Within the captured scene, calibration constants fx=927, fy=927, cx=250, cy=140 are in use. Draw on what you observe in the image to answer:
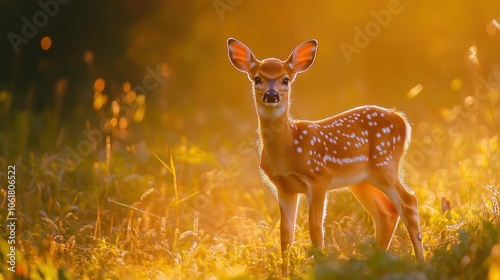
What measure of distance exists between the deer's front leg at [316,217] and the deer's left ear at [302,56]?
1007 millimetres

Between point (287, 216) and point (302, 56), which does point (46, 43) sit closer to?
point (302, 56)

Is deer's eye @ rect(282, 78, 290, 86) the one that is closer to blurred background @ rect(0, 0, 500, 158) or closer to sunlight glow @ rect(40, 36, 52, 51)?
blurred background @ rect(0, 0, 500, 158)

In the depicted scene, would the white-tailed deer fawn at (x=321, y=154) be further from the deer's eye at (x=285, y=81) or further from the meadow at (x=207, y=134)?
the meadow at (x=207, y=134)

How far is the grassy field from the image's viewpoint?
231 inches

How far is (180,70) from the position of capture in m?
12.9

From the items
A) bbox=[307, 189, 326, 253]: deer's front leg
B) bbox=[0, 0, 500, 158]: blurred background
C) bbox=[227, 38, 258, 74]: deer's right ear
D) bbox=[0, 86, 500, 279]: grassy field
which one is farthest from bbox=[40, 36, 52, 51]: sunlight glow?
bbox=[307, 189, 326, 253]: deer's front leg

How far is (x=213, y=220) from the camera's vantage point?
8.78 meters

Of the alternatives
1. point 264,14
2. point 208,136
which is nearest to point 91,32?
point 208,136

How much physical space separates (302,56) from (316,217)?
1324 millimetres

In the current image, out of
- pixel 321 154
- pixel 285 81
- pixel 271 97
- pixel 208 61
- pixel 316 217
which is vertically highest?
pixel 208 61

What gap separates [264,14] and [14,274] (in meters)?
8.14

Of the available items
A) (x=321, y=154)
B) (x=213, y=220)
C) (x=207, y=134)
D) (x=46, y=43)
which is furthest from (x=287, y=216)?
(x=46, y=43)

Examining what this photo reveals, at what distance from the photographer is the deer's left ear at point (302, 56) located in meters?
7.02

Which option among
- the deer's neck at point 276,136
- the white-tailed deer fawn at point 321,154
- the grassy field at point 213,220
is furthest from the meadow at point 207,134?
the deer's neck at point 276,136
